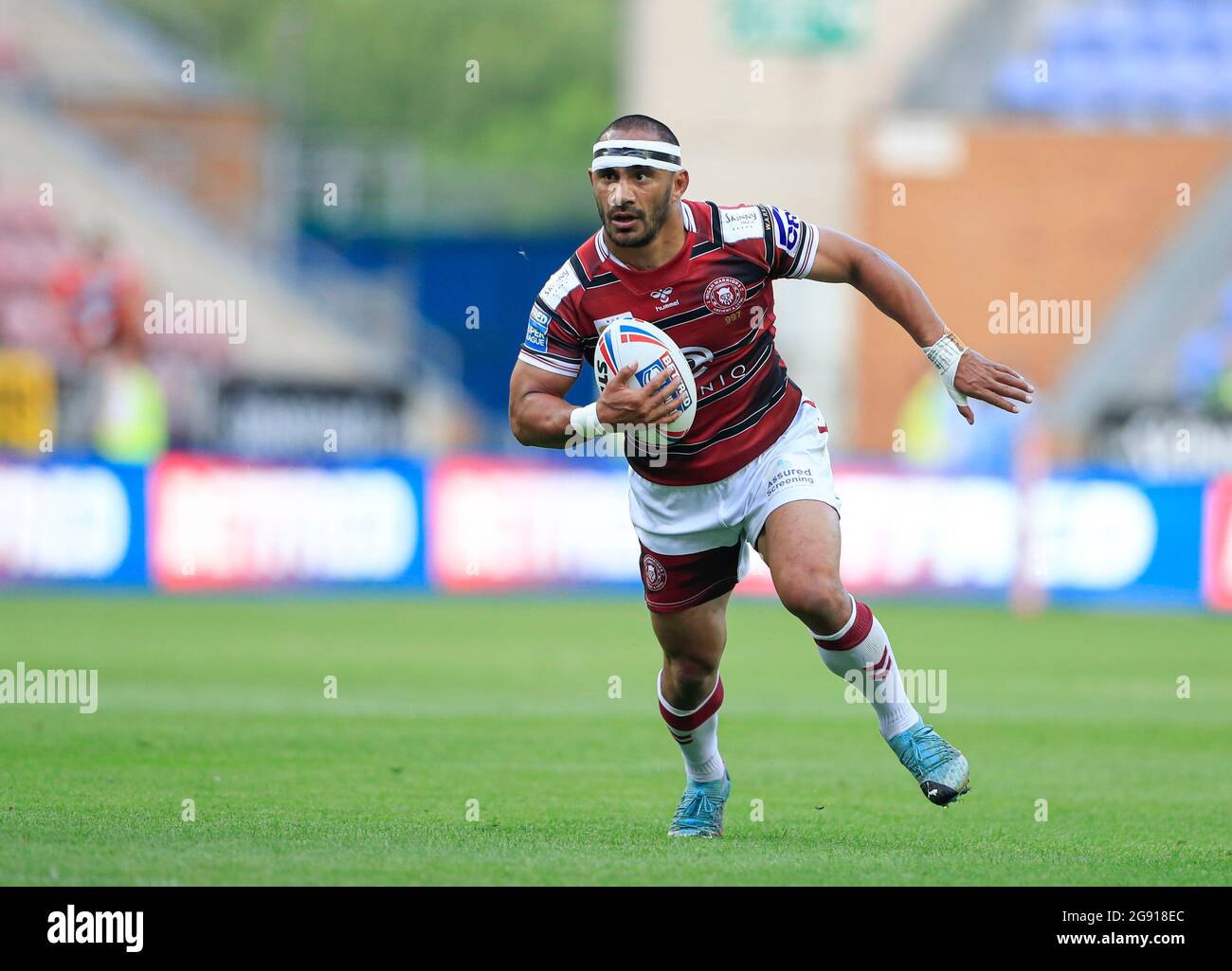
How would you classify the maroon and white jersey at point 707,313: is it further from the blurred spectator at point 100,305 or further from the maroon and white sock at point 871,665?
the blurred spectator at point 100,305

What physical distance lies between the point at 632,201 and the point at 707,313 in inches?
21.5

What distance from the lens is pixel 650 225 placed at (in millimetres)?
7664

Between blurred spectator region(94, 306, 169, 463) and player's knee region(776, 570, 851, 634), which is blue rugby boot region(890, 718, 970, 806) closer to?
player's knee region(776, 570, 851, 634)

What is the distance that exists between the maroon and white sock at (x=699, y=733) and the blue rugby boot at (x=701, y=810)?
0.12 ft

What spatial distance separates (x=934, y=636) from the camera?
18.6m

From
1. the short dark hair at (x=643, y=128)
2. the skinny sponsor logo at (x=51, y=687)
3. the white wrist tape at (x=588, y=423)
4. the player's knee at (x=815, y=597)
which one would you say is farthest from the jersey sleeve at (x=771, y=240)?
the skinny sponsor logo at (x=51, y=687)

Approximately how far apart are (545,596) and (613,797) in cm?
1439

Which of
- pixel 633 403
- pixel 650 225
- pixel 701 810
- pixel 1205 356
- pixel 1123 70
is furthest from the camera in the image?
pixel 1123 70

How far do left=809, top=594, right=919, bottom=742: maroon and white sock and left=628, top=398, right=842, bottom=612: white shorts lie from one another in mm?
484

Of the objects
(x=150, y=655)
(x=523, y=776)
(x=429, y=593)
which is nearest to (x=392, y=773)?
(x=523, y=776)

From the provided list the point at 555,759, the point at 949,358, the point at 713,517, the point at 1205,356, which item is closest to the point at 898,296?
the point at 949,358

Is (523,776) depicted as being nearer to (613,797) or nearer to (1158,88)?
(613,797)

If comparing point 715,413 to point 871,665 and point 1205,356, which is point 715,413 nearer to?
point 871,665
